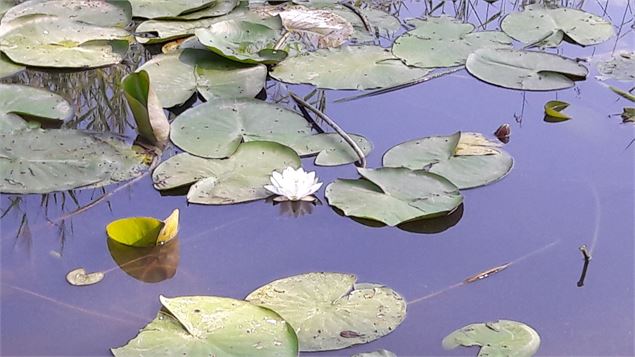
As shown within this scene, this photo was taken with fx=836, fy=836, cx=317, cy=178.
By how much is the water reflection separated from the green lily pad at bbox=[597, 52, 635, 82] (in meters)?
1.52

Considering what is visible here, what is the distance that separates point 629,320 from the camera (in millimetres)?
1630

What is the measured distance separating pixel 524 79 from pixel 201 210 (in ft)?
3.70

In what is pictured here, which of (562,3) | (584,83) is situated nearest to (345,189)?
(584,83)

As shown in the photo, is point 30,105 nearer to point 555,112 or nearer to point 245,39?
point 245,39

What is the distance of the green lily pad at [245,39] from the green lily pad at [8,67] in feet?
1.75

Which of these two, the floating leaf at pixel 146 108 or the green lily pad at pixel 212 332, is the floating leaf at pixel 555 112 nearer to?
the floating leaf at pixel 146 108

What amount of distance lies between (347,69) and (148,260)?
1025 mm

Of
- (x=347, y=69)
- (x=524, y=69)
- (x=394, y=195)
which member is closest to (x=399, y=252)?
(x=394, y=195)

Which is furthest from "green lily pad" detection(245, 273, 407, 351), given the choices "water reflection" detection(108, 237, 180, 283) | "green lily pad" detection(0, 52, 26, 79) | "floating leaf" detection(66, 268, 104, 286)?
"green lily pad" detection(0, 52, 26, 79)

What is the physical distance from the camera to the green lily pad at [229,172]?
194cm

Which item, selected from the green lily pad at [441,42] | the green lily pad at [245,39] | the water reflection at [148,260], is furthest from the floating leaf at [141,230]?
the green lily pad at [441,42]

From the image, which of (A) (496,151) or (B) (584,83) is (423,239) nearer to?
(A) (496,151)

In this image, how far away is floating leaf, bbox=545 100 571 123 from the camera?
2377 millimetres

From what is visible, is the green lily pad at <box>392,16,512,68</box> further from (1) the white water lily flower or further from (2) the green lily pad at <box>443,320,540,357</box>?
(2) the green lily pad at <box>443,320,540,357</box>
